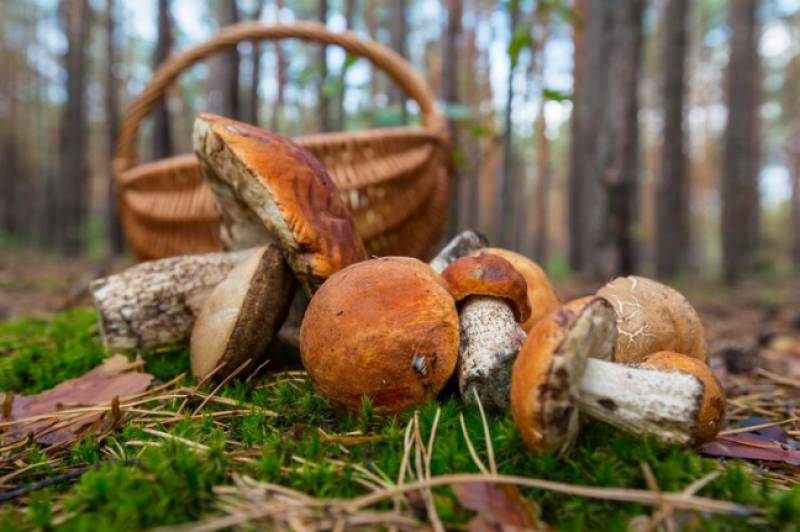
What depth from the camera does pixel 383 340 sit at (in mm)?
1429

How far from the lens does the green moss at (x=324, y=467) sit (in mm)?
1069

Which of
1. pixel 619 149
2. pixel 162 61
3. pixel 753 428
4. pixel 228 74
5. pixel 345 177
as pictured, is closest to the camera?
pixel 753 428

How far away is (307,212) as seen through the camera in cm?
175

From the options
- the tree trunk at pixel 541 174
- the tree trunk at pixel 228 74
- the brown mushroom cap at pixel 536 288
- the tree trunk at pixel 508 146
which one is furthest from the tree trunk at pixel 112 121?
the tree trunk at pixel 541 174

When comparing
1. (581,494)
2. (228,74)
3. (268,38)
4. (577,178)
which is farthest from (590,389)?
(577,178)

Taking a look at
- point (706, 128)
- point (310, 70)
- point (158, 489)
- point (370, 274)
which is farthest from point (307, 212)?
point (706, 128)

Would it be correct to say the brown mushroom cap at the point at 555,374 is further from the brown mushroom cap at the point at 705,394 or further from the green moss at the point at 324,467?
the brown mushroom cap at the point at 705,394

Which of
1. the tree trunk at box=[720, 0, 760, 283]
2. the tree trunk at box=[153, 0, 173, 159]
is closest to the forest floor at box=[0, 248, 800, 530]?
the tree trunk at box=[153, 0, 173, 159]

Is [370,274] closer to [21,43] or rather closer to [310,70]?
[310,70]

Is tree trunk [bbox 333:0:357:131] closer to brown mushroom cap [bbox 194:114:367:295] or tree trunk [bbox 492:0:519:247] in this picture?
tree trunk [bbox 492:0:519:247]

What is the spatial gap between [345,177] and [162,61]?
4.93 metres

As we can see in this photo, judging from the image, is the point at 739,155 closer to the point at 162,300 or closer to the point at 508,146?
the point at 508,146

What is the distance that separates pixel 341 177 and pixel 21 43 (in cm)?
3159

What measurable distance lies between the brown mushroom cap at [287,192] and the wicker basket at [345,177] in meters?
0.95
